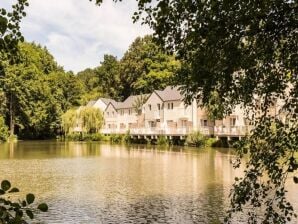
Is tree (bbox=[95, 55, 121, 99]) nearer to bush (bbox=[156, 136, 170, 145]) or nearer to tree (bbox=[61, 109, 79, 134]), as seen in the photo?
tree (bbox=[61, 109, 79, 134])

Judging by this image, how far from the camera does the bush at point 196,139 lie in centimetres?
4488

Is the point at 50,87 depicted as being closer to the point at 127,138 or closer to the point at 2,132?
the point at 2,132

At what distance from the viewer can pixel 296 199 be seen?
578 inches

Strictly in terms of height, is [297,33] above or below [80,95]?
below

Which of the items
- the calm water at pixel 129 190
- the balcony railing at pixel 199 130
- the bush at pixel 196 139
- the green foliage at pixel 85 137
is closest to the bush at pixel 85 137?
Result: the green foliage at pixel 85 137

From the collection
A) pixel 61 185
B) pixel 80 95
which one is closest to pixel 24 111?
pixel 80 95

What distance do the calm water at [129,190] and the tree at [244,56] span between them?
716 cm

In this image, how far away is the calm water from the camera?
12453 millimetres

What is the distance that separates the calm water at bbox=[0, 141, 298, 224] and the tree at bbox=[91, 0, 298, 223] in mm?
7161

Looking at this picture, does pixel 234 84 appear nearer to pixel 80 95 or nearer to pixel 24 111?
pixel 24 111

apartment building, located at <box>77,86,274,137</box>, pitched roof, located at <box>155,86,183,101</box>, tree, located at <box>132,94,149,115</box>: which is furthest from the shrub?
pitched roof, located at <box>155,86,183,101</box>

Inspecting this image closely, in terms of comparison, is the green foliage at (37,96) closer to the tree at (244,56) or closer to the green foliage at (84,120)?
the green foliage at (84,120)

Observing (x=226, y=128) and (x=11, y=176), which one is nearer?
(x=11, y=176)

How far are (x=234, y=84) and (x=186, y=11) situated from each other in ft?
3.50
